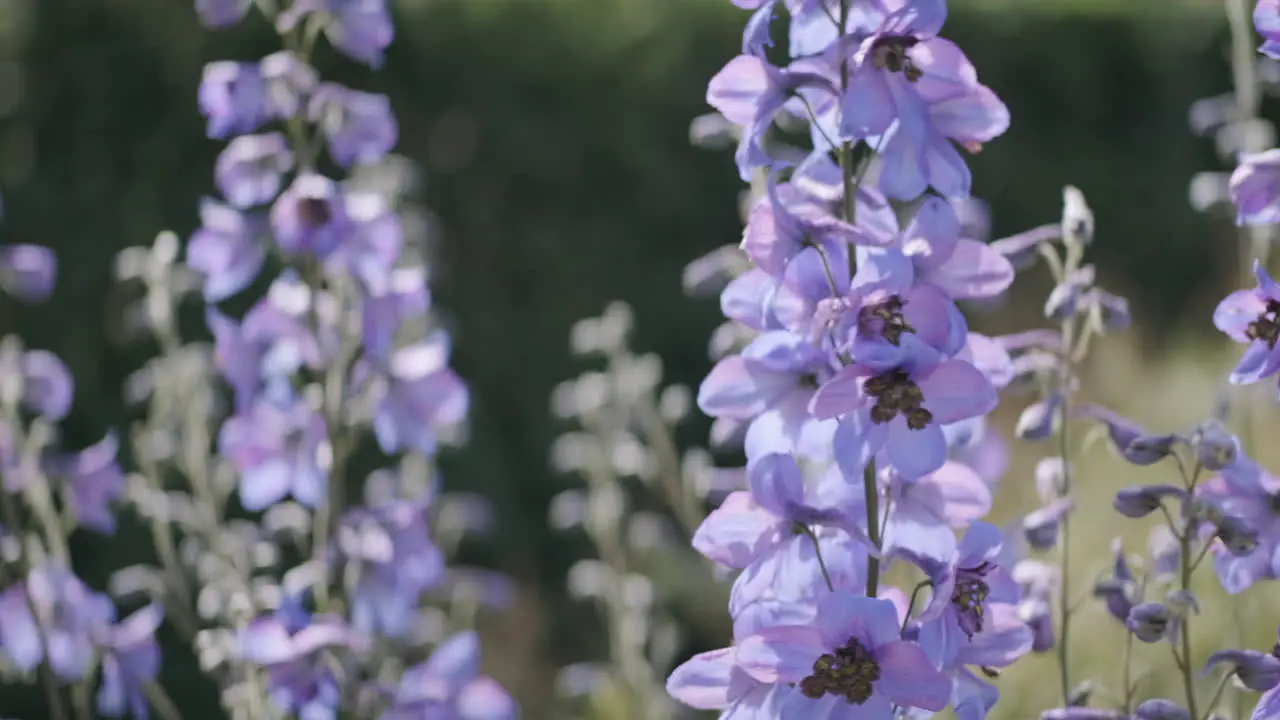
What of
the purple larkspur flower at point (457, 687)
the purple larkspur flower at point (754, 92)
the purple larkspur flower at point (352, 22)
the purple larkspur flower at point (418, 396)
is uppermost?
the purple larkspur flower at point (352, 22)

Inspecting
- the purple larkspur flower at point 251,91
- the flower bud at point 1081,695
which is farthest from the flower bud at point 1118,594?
the purple larkspur flower at point 251,91

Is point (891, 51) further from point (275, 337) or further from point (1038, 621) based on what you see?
point (275, 337)

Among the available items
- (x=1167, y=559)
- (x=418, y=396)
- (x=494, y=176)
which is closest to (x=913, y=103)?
(x=1167, y=559)

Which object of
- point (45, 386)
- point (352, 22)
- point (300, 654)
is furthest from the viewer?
point (45, 386)

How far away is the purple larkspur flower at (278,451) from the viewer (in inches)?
84.6

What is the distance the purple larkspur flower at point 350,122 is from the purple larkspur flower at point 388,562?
522mm

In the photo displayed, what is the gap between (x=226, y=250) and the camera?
220 centimetres

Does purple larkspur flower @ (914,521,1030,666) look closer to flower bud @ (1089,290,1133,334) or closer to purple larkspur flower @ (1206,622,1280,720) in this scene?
purple larkspur flower @ (1206,622,1280,720)

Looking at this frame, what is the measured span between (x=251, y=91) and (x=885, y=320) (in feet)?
3.92

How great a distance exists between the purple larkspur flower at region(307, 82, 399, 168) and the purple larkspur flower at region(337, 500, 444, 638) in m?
0.52

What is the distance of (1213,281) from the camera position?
9484 millimetres

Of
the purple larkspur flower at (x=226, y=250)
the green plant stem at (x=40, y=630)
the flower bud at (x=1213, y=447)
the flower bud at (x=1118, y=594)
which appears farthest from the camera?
the purple larkspur flower at (x=226, y=250)

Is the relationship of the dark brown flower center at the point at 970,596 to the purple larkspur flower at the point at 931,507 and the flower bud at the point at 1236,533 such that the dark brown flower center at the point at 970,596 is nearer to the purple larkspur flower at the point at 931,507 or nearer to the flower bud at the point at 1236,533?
the purple larkspur flower at the point at 931,507

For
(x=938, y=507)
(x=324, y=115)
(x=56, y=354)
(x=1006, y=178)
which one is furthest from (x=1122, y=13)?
(x=938, y=507)
